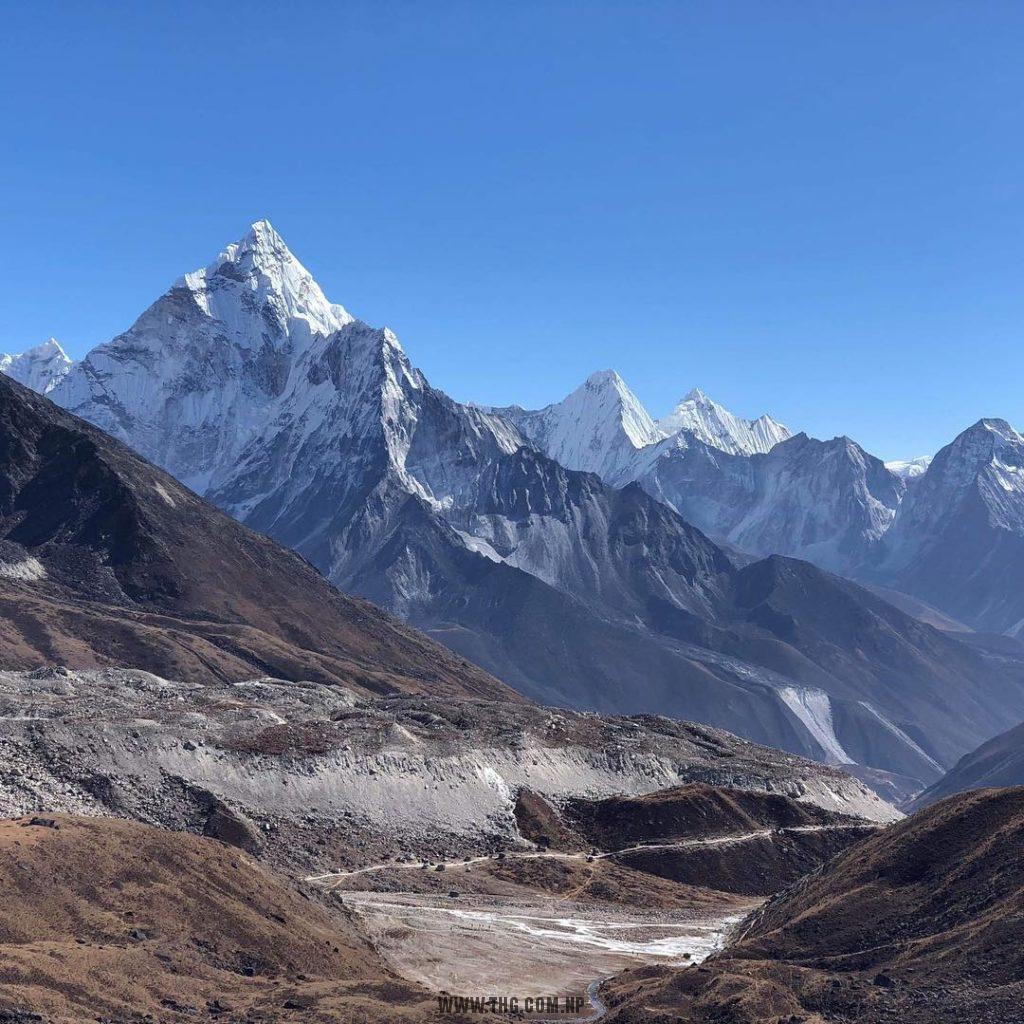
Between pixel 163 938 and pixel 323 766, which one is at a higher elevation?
pixel 323 766

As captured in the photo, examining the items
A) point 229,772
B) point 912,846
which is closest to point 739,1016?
point 912,846

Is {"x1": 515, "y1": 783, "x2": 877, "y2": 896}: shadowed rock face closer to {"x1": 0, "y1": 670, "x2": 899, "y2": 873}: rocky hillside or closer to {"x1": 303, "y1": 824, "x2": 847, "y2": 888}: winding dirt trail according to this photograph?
{"x1": 303, "y1": 824, "x2": 847, "y2": 888}: winding dirt trail

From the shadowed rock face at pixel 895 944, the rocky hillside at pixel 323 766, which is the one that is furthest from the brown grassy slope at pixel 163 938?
the rocky hillside at pixel 323 766

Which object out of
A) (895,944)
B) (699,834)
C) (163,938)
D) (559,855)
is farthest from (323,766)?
(895,944)

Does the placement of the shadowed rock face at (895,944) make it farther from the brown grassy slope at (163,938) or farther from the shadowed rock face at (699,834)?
the shadowed rock face at (699,834)

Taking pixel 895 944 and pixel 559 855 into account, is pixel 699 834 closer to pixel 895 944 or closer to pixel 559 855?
pixel 559 855

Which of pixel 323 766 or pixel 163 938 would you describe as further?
pixel 323 766
